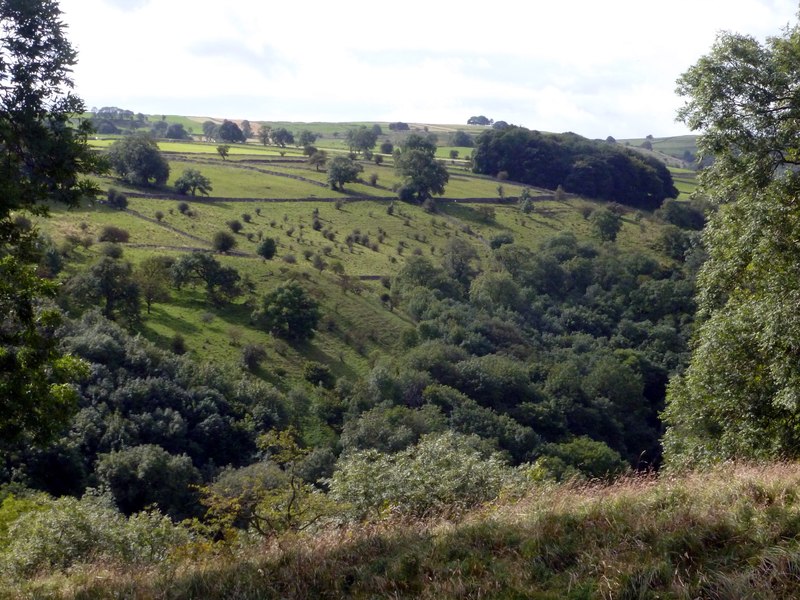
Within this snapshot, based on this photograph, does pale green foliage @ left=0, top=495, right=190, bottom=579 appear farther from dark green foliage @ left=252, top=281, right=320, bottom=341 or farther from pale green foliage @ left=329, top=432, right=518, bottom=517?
dark green foliage @ left=252, top=281, right=320, bottom=341

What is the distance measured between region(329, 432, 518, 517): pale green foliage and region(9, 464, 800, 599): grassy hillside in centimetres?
184

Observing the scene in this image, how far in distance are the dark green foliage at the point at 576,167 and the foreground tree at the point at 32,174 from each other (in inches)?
4120

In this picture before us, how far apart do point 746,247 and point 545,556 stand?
7.90 m

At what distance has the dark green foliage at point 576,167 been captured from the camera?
111 metres

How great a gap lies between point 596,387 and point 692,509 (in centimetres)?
4550

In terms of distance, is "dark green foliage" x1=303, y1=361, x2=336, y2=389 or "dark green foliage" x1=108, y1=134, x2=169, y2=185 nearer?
"dark green foliage" x1=303, y1=361, x2=336, y2=389

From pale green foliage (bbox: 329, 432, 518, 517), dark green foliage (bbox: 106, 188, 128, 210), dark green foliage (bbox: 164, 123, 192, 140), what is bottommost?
dark green foliage (bbox: 106, 188, 128, 210)

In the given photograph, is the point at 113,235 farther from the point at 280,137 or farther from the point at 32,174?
the point at 280,137

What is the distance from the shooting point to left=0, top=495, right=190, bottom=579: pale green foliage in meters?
11.2

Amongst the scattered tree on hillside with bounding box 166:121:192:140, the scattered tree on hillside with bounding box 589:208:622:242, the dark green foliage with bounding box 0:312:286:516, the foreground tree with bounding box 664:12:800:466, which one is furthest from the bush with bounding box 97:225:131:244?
the scattered tree on hillside with bounding box 166:121:192:140

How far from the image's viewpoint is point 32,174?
11.0m

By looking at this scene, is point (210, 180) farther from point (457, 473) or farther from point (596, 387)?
point (457, 473)

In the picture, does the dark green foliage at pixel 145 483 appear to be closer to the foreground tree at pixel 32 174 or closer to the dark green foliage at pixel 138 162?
the foreground tree at pixel 32 174

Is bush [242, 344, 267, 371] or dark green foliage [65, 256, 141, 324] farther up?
dark green foliage [65, 256, 141, 324]
